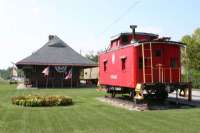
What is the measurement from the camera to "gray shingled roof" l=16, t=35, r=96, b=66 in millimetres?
46875

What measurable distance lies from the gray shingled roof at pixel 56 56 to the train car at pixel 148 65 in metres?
25.1

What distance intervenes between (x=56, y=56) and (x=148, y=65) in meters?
30.6

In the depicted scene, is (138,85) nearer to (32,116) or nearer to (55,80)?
(32,116)

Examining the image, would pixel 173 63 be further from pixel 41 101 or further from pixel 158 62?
pixel 41 101

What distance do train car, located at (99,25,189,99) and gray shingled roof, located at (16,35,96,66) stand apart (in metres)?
25.1

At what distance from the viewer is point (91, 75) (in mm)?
60188

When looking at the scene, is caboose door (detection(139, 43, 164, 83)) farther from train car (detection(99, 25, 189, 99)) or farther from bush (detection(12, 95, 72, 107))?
bush (detection(12, 95, 72, 107))

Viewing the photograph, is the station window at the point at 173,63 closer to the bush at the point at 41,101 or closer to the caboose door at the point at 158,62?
the caboose door at the point at 158,62

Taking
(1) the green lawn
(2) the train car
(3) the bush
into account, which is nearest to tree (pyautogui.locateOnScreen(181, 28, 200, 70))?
(2) the train car

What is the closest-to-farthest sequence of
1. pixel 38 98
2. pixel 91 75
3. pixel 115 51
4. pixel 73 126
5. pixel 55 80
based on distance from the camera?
pixel 73 126 < pixel 38 98 < pixel 115 51 < pixel 55 80 < pixel 91 75

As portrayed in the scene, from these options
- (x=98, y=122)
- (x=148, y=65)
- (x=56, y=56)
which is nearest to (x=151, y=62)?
(x=148, y=65)

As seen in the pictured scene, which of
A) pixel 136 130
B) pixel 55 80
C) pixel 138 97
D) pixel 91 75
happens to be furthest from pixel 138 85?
pixel 91 75

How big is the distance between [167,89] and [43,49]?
33.6 meters

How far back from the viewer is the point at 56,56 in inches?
1944
